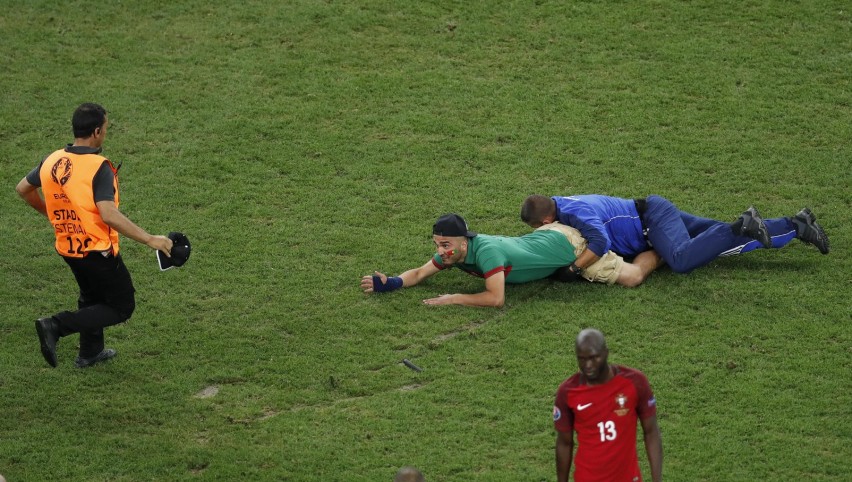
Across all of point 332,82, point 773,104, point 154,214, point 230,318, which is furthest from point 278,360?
point 773,104

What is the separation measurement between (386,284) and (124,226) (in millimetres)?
2911

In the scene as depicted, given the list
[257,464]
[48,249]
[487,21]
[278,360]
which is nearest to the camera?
[257,464]

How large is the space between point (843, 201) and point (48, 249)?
8.58 m

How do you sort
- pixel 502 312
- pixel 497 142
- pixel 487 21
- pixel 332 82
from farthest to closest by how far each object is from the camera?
pixel 487 21, pixel 332 82, pixel 497 142, pixel 502 312

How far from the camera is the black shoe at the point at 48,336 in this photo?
9.25 m

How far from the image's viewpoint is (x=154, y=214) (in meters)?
12.9

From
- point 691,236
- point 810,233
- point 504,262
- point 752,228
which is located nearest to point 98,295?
point 504,262

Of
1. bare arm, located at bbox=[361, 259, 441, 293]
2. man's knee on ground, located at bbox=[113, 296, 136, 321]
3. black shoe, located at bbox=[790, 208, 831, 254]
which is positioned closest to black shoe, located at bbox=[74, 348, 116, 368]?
man's knee on ground, located at bbox=[113, 296, 136, 321]

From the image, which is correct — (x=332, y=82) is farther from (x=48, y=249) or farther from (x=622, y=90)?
(x=48, y=249)

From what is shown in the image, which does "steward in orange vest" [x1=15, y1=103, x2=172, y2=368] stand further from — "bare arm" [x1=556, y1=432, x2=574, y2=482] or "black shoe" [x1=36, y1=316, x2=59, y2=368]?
"bare arm" [x1=556, y1=432, x2=574, y2=482]

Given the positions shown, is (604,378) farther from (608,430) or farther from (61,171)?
(61,171)

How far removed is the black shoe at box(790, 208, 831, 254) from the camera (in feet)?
36.7

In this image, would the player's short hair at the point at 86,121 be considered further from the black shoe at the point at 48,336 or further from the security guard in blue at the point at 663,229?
the security guard in blue at the point at 663,229

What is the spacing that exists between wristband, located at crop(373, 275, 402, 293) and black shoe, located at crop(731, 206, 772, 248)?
3229mm
